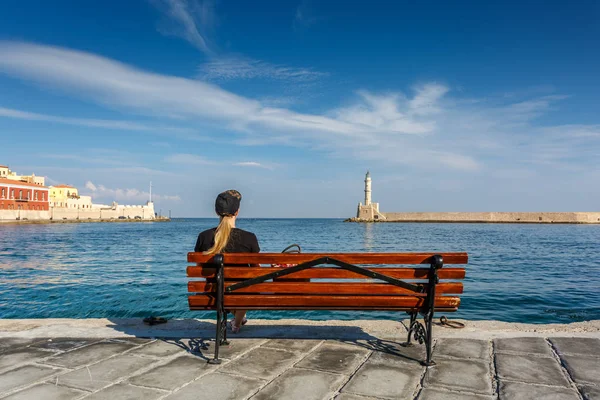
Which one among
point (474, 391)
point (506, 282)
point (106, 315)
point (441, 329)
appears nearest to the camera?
point (474, 391)

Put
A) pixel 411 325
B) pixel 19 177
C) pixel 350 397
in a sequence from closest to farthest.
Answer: pixel 350 397 < pixel 411 325 < pixel 19 177

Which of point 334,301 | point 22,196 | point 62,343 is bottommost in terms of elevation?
point 62,343

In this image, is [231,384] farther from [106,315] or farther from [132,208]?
[132,208]

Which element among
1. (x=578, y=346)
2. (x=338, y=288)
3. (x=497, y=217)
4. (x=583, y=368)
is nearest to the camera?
(x=583, y=368)

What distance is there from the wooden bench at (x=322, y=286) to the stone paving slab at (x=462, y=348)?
39cm

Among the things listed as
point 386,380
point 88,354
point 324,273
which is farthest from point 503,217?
point 88,354

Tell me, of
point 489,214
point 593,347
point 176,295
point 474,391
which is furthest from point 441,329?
point 489,214

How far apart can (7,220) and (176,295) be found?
83593mm

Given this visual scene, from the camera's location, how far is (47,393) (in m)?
3.45

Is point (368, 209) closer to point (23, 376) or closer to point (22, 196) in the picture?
point (22, 196)

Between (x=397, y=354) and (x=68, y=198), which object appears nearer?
(x=397, y=354)

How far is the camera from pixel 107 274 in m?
18.4

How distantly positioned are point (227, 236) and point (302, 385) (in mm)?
1790

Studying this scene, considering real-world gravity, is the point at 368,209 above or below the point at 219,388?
above
